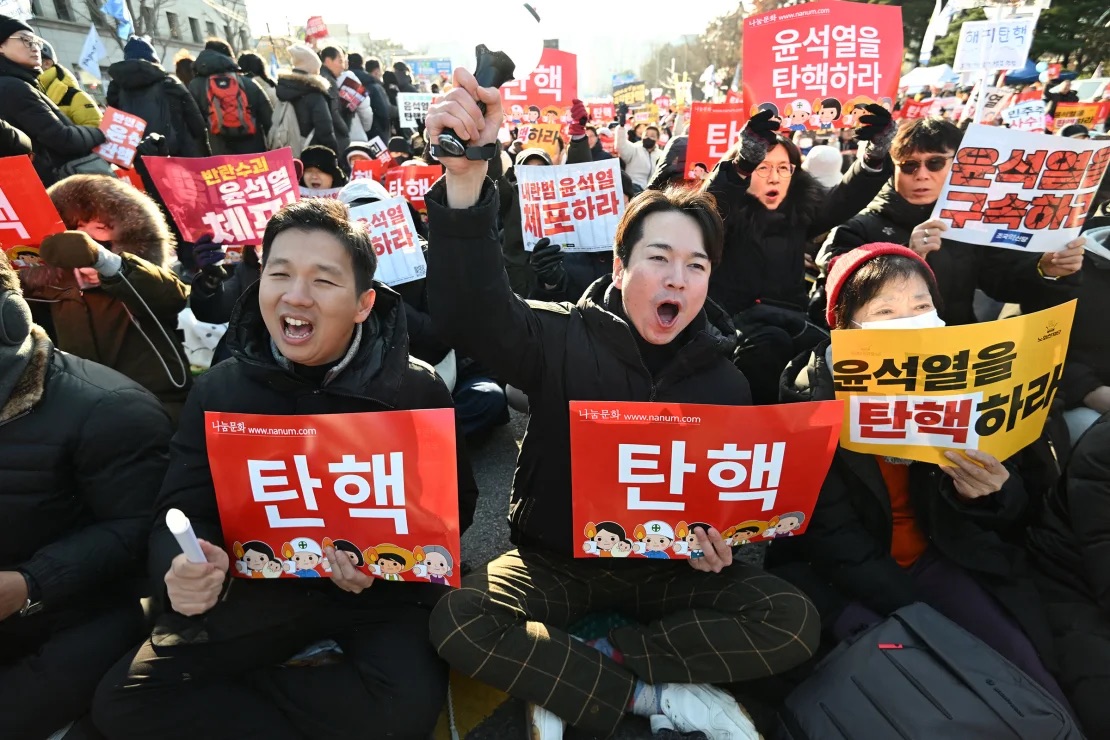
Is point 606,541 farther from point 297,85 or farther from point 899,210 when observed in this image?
point 297,85

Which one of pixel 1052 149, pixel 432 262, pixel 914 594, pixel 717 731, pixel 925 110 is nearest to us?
pixel 432 262

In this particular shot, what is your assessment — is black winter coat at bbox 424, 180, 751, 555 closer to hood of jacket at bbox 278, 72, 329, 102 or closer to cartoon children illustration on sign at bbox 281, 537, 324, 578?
cartoon children illustration on sign at bbox 281, 537, 324, 578

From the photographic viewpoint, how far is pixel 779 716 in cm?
197

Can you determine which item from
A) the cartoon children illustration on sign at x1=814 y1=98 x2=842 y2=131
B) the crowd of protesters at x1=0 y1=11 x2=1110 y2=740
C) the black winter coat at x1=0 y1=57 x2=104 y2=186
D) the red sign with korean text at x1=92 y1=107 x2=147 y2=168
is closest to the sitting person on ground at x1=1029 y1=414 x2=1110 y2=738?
the crowd of protesters at x1=0 y1=11 x2=1110 y2=740

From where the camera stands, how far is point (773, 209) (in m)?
3.64

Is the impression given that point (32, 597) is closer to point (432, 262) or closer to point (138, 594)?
point (138, 594)

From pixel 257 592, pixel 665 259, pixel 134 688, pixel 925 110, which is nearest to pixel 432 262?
pixel 665 259

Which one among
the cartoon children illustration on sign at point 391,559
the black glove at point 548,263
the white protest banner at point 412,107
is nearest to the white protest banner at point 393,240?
the black glove at point 548,263

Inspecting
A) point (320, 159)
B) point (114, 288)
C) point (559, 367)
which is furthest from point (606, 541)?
point (320, 159)

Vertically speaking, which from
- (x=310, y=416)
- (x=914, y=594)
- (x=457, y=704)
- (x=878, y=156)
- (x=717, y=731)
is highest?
(x=878, y=156)

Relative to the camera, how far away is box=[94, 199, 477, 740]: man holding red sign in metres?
1.85

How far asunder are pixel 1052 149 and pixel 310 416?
10.8 ft

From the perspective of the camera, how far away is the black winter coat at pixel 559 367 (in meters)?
1.86

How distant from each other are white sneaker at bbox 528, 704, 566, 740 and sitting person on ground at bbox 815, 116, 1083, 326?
2216mm
